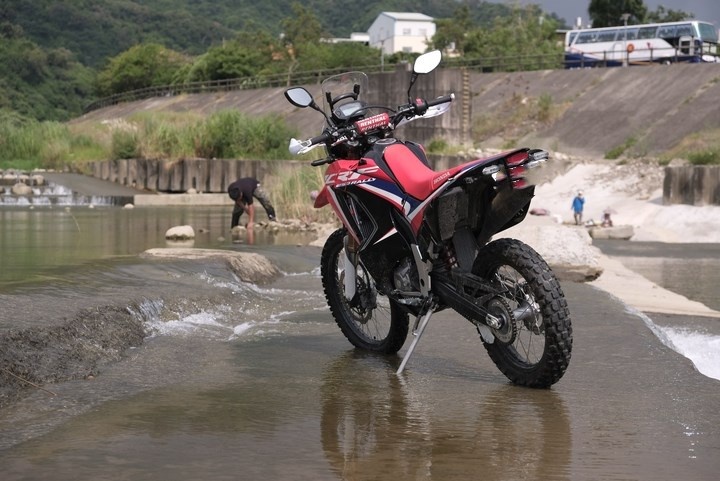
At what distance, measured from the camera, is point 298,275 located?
1287cm

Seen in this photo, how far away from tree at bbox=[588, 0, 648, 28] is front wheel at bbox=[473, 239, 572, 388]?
87884 millimetres

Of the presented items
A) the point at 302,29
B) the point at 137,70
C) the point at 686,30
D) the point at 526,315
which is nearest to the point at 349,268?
the point at 526,315

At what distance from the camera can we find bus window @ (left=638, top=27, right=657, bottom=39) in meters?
59.6

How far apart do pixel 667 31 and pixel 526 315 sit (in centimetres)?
5617

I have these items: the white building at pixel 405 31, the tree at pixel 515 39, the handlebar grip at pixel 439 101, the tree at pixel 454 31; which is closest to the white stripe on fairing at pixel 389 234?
the handlebar grip at pixel 439 101

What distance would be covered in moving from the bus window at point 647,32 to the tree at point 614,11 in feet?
102

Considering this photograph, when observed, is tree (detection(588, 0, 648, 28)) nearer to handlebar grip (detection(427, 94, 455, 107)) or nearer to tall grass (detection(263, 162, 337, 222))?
tall grass (detection(263, 162, 337, 222))

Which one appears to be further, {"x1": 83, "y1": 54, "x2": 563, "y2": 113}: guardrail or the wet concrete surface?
{"x1": 83, "y1": 54, "x2": 563, "y2": 113}: guardrail

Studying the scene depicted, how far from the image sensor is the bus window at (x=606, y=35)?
62.3m

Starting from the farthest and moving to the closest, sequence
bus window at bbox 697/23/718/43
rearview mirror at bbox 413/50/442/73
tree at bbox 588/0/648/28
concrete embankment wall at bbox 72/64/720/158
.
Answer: tree at bbox 588/0/648/28
bus window at bbox 697/23/718/43
concrete embankment wall at bbox 72/64/720/158
rearview mirror at bbox 413/50/442/73

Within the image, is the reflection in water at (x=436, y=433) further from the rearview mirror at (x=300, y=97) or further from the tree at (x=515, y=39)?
the tree at (x=515, y=39)

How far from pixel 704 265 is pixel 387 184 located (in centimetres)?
1346

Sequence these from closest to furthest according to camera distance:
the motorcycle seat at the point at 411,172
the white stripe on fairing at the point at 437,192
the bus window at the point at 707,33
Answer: the white stripe on fairing at the point at 437,192 → the motorcycle seat at the point at 411,172 → the bus window at the point at 707,33

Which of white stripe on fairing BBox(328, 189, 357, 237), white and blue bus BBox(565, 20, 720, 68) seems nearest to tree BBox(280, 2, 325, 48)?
white and blue bus BBox(565, 20, 720, 68)
